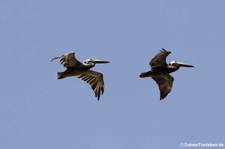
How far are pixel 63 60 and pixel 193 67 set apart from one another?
6.77 m

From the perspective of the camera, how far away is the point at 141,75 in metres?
52.2

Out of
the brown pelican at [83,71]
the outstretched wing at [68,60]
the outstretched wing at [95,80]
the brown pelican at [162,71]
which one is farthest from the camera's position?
the outstretched wing at [95,80]

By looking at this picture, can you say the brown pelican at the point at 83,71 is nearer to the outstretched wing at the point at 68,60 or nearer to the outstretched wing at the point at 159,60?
the outstretched wing at the point at 68,60

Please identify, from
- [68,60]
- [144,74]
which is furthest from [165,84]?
[68,60]

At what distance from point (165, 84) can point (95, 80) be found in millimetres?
3599

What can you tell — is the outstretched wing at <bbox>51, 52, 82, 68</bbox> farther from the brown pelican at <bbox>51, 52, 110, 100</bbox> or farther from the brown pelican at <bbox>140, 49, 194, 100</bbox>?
the brown pelican at <bbox>140, 49, 194, 100</bbox>

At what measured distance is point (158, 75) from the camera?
53031mm

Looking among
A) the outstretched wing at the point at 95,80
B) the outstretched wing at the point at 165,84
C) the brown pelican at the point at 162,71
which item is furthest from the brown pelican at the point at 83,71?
the outstretched wing at the point at 165,84

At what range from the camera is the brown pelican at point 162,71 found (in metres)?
52.2

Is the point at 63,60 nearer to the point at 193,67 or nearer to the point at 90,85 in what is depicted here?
the point at 90,85

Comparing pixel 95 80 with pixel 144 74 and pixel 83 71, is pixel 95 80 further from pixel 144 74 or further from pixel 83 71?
pixel 144 74

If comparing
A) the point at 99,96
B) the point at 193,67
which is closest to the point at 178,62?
the point at 193,67

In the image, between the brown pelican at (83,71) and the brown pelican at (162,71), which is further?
the brown pelican at (162,71)

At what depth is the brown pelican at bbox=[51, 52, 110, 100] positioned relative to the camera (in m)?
51.8
